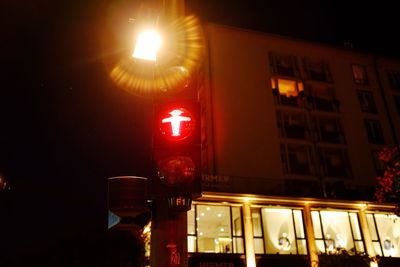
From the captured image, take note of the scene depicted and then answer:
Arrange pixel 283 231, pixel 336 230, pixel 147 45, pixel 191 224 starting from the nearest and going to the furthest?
pixel 147 45 < pixel 191 224 < pixel 283 231 < pixel 336 230

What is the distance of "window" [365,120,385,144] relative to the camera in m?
35.9

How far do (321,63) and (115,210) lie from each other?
3732 cm

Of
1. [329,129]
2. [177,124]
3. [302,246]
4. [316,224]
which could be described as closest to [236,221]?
[302,246]

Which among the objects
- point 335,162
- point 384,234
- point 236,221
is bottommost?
point 384,234

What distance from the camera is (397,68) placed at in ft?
134

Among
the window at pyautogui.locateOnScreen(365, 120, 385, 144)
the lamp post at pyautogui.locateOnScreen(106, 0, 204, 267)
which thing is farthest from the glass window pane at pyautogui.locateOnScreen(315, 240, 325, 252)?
the lamp post at pyautogui.locateOnScreen(106, 0, 204, 267)

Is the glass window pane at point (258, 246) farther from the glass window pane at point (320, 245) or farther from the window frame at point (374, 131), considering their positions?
the window frame at point (374, 131)

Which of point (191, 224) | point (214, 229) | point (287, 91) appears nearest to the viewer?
point (191, 224)

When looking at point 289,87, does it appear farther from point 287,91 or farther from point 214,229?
point 214,229

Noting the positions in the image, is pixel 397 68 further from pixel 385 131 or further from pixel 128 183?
pixel 128 183

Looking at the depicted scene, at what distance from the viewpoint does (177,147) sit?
309 centimetres

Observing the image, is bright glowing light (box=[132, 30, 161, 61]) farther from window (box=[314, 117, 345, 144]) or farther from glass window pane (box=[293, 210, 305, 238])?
window (box=[314, 117, 345, 144])

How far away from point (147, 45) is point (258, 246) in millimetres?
23733

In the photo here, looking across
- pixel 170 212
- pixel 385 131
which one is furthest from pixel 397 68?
pixel 170 212
